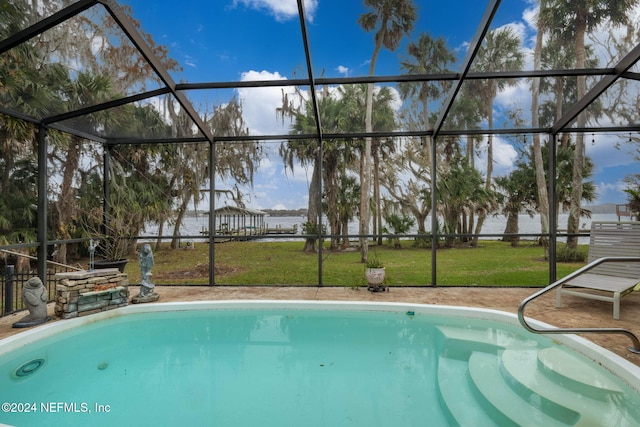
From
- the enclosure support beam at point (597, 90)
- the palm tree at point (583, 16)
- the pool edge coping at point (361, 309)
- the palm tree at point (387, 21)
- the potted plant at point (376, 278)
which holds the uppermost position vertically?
the palm tree at point (387, 21)

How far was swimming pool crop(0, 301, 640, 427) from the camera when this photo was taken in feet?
8.42

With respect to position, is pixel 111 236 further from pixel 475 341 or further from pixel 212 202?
pixel 475 341

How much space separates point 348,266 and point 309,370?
7.61 meters

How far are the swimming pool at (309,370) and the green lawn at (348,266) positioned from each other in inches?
154

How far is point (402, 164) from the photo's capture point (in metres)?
12.3

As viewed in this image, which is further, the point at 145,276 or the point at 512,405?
the point at 145,276

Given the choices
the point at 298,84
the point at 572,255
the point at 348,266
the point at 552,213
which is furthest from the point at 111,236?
the point at 572,255

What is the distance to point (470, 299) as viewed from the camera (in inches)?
199

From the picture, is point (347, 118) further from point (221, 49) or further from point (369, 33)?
point (221, 49)

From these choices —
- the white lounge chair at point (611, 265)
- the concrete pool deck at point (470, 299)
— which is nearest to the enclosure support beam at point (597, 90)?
the white lounge chair at point (611, 265)

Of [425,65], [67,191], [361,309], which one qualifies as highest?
[425,65]

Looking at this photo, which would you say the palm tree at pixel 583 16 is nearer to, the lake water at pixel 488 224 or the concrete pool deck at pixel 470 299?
the concrete pool deck at pixel 470 299

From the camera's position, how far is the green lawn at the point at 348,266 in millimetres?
9438

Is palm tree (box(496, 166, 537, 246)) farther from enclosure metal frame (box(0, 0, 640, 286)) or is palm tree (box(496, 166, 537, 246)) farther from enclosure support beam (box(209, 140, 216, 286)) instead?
enclosure support beam (box(209, 140, 216, 286))
